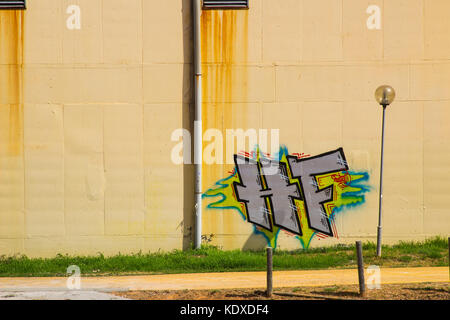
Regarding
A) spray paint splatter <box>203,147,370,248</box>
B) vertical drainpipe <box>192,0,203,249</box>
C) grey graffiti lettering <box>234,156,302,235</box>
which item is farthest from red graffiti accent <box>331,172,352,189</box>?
vertical drainpipe <box>192,0,203,249</box>

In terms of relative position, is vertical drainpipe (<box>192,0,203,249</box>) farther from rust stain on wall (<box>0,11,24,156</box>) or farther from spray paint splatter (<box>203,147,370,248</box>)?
rust stain on wall (<box>0,11,24,156</box>)

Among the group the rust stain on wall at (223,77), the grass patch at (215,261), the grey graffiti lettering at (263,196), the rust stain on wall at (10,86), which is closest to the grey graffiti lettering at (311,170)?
the grey graffiti lettering at (263,196)

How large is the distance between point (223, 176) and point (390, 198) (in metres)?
4.12

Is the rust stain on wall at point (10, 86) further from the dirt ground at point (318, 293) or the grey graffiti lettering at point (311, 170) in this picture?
the grey graffiti lettering at point (311, 170)

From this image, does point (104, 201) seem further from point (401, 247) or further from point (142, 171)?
point (401, 247)

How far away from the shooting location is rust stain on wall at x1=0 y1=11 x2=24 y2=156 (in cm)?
1577

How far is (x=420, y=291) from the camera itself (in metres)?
11.2

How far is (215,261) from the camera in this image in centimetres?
1457

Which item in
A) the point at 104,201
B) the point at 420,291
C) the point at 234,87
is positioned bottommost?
the point at 420,291

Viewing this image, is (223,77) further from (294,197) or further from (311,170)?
(294,197)

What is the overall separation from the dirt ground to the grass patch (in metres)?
2.63

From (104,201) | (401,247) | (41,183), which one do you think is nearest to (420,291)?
(401,247)

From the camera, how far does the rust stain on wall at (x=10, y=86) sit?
51.7 feet

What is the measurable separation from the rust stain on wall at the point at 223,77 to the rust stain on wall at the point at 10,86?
14.8ft
